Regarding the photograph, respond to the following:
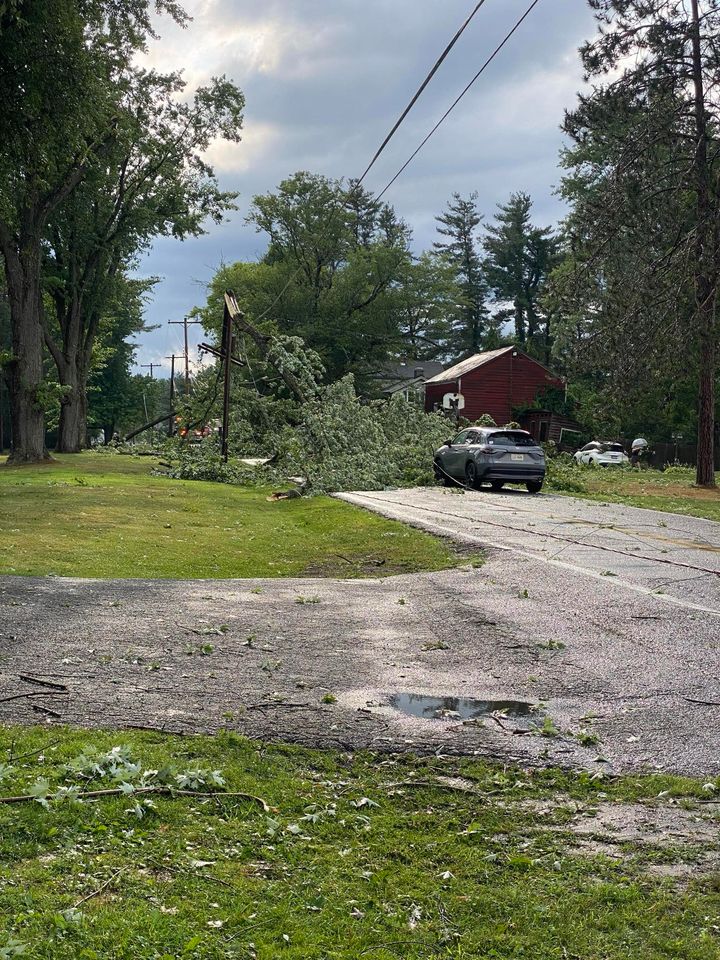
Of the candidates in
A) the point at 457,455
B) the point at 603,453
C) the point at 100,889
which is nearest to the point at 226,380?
the point at 457,455

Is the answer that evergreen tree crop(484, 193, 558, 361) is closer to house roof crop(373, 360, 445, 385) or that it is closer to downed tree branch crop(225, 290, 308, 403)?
house roof crop(373, 360, 445, 385)

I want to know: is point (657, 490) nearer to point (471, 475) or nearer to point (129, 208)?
point (471, 475)

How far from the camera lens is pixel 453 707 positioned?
20.3 ft

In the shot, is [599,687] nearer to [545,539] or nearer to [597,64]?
[545,539]

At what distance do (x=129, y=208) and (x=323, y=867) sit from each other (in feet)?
133

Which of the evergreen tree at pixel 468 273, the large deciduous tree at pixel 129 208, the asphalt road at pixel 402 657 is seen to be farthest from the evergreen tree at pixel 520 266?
the asphalt road at pixel 402 657

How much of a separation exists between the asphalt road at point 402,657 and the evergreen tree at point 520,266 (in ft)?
283

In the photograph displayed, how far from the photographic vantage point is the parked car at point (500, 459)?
82.9ft

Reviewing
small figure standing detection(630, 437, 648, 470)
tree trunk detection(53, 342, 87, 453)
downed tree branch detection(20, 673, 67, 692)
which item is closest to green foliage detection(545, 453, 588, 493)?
tree trunk detection(53, 342, 87, 453)

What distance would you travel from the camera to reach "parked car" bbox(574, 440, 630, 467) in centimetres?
5575

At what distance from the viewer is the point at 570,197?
6025cm

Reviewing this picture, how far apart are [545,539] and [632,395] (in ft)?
52.3

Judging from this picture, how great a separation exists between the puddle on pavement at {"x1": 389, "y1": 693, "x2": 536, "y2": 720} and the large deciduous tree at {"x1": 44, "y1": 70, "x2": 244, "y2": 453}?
3540cm

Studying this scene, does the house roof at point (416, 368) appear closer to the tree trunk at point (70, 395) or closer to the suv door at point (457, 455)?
the tree trunk at point (70, 395)
